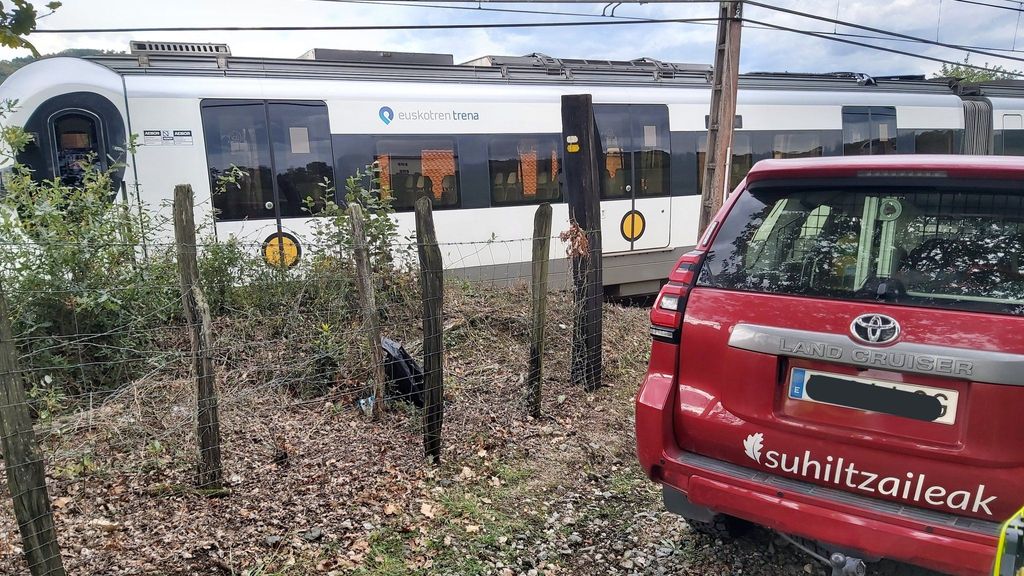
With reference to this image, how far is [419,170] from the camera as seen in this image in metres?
8.95

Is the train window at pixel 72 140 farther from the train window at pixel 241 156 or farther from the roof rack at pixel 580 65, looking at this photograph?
the roof rack at pixel 580 65

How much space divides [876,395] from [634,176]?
8.24 meters

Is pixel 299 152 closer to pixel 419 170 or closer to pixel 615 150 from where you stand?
pixel 419 170

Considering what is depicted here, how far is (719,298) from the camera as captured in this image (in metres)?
2.78

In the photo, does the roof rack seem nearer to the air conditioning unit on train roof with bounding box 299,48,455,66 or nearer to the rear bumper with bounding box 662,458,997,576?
the air conditioning unit on train roof with bounding box 299,48,455,66

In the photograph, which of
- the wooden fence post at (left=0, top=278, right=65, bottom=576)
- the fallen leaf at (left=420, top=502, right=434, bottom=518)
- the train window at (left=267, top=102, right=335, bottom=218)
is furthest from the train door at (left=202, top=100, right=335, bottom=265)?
the wooden fence post at (left=0, top=278, right=65, bottom=576)

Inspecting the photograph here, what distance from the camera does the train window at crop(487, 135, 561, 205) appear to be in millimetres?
9398

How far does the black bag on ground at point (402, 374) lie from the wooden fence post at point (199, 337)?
1.41 m

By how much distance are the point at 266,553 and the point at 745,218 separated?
9.31 ft

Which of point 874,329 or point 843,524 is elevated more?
point 874,329

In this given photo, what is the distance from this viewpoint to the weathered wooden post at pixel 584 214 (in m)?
5.51

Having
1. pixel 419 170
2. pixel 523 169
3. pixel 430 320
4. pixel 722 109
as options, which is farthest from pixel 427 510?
pixel 722 109

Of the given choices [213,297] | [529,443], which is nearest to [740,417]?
[529,443]

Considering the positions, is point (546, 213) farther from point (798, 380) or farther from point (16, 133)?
point (16, 133)
